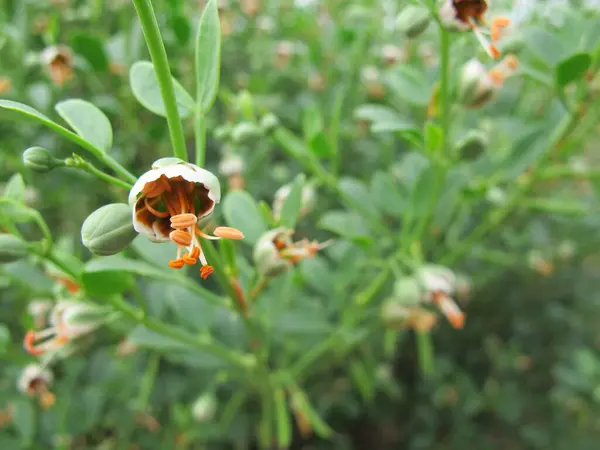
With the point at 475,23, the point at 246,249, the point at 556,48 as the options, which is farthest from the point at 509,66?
the point at 246,249

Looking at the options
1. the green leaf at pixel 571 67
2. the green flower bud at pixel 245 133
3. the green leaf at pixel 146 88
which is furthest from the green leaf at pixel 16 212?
the green leaf at pixel 571 67

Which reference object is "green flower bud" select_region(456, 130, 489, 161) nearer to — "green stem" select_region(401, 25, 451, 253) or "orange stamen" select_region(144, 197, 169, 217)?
"green stem" select_region(401, 25, 451, 253)

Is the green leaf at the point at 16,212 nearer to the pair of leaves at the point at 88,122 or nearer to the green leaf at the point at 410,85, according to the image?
the pair of leaves at the point at 88,122

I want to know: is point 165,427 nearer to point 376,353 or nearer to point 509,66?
point 376,353

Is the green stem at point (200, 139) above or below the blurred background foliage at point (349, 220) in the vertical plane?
above

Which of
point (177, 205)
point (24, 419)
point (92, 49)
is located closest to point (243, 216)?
point (177, 205)

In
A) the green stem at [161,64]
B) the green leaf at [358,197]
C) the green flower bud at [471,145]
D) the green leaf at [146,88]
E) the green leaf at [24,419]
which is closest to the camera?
the green stem at [161,64]

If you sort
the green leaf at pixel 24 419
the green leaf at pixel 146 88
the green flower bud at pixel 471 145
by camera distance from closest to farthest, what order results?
the green leaf at pixel 146 88 → the green flower bud at pixel 471 145 → the green leaf at pixel 24 419
